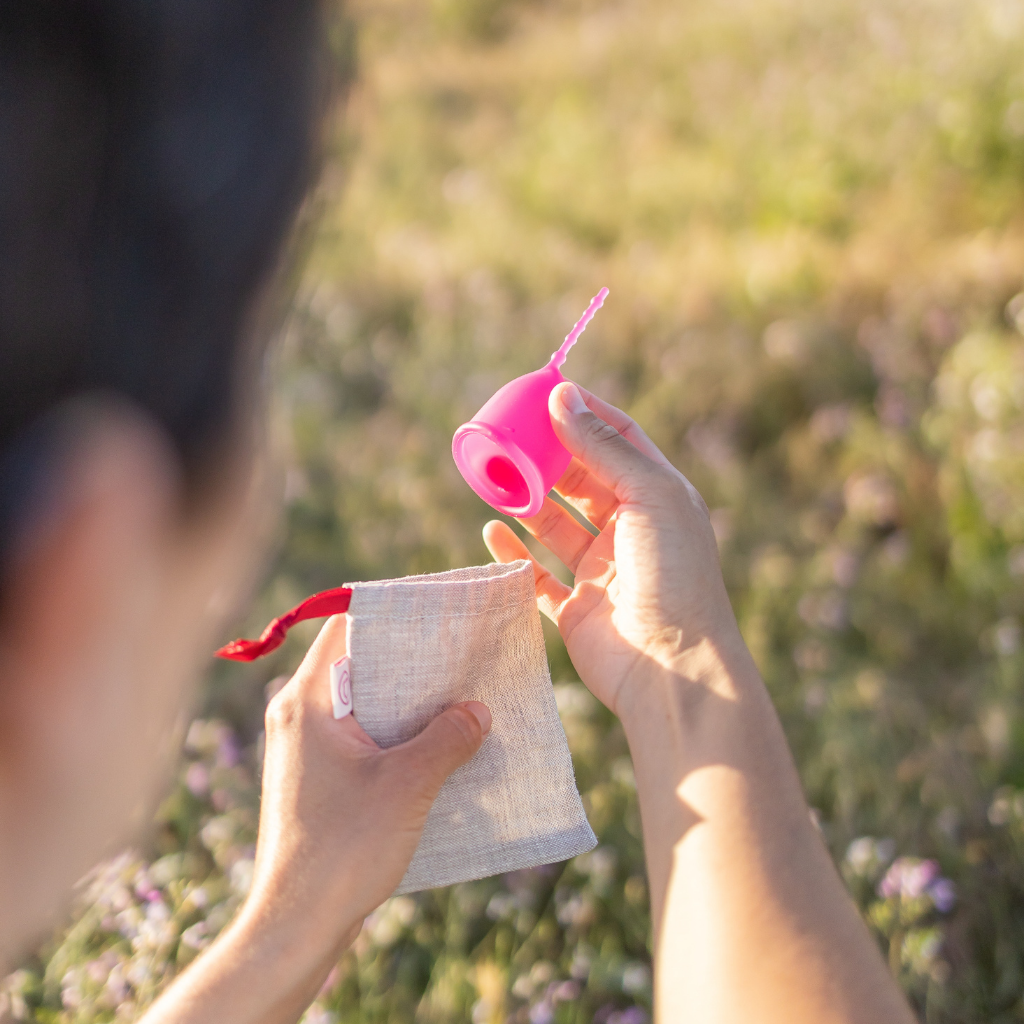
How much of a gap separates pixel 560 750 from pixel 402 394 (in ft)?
9.24

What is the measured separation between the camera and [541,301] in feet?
15.8

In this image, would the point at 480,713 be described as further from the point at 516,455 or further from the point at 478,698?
the point at 516,455

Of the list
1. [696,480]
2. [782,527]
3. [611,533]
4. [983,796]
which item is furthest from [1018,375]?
[611,533]

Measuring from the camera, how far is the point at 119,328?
0.47 m

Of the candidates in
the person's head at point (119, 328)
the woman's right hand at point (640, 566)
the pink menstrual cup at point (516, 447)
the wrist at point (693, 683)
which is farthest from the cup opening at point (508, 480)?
the person's head at point (119, 328)

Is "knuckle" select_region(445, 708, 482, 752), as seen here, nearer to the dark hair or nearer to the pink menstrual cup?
the pink menstrual cup

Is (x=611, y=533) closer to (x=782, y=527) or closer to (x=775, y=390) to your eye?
(x=782, y=527)

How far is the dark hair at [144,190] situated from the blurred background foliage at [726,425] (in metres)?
0.08

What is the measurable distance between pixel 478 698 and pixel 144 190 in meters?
1.21

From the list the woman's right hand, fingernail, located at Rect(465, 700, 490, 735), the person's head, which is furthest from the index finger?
the person's head

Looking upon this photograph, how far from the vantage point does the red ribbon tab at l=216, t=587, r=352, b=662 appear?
1.20m

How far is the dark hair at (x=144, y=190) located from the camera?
0.42m

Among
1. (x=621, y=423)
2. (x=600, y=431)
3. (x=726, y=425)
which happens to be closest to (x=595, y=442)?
(x=600, y=431)

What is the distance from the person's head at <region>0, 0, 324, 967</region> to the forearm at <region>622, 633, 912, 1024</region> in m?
0.96
